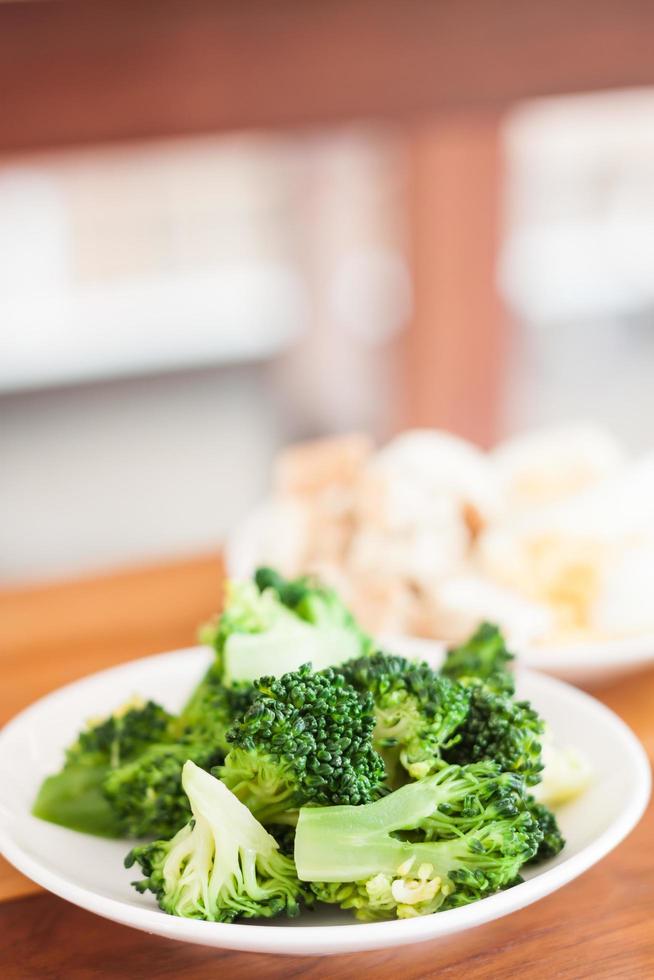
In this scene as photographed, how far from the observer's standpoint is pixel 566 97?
1.57 meters

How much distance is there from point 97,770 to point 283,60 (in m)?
0.96

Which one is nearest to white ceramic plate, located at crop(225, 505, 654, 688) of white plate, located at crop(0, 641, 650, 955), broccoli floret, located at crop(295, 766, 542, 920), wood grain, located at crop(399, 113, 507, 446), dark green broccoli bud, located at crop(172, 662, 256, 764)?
white plate, located at crop(0, 641, 650, 955)

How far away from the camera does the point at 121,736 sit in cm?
85

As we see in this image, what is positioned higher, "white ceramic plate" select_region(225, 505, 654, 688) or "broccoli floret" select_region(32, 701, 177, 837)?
"broccoli floret" select_region(32, 701, 177, 837)

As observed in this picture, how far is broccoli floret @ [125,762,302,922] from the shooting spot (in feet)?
2.16

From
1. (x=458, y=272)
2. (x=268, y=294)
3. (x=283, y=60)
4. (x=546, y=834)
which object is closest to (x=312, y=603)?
(x=546, y=834)

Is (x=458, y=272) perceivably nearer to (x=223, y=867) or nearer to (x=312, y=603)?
(x=312, y=603)

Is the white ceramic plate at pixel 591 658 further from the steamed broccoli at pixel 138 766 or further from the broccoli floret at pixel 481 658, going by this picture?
the steamed broccoli at pixel 138 766

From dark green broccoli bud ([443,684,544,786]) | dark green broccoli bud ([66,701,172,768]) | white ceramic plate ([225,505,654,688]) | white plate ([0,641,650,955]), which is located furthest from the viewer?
white ceramic plate ([225,505,654,688])

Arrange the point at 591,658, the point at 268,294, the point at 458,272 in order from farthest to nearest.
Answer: the point at 268,294 < the point at 458,272 < the point at 591,658

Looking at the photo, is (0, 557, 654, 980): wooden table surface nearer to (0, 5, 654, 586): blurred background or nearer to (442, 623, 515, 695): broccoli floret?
(442, 623, 515, 695): broccoli floret

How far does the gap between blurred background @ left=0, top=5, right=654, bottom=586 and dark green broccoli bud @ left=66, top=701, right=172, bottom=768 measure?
3679 mm

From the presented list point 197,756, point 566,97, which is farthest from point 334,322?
point 197,756

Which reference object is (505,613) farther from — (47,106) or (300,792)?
(47,106)
